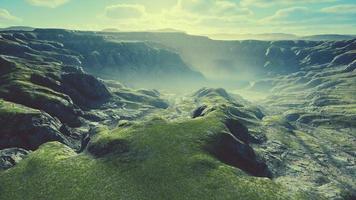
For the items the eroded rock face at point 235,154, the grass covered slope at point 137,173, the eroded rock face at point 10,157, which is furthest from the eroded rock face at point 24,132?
the eroded rock face at point 235,154

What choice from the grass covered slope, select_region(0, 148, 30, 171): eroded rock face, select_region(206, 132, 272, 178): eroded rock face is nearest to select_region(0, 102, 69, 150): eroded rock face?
select_region(0, 148, 30, 171): eroded rock face

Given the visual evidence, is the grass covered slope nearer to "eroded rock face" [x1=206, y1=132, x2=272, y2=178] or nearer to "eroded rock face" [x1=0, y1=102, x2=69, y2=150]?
"eroded rock face" [x1=206, y1=132, x2=272, y2=178]

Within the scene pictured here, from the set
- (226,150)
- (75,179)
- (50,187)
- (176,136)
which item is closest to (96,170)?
(75,179)

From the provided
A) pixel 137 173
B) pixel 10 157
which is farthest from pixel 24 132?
pixel 137 173

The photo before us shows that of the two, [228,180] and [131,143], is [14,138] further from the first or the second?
[228,180]

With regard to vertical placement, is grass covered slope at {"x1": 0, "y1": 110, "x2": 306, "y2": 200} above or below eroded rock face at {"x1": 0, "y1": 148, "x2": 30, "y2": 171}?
above

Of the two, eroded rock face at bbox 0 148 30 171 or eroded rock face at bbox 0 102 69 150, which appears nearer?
eroded rock face at bbox 0 148 30 171
